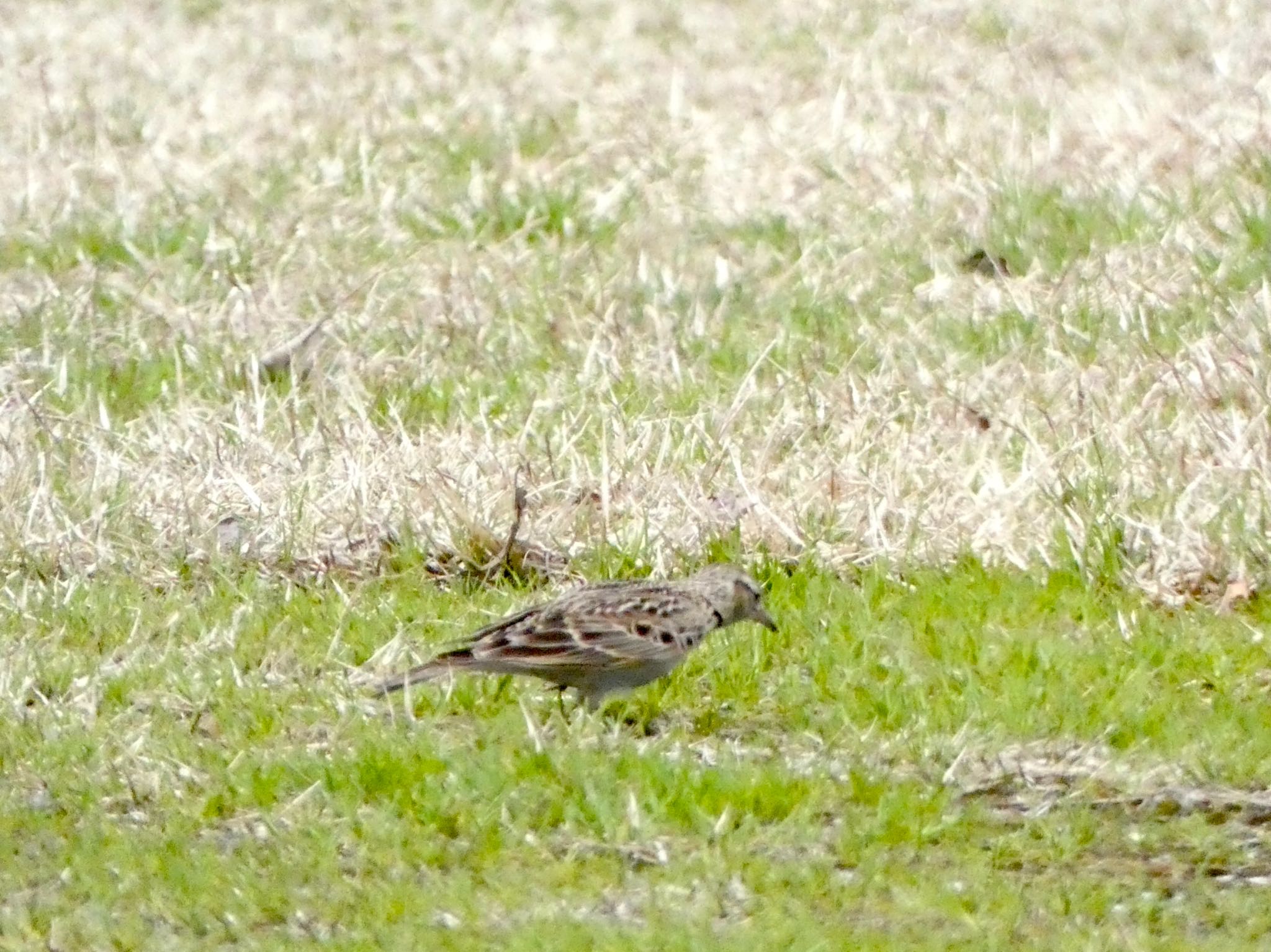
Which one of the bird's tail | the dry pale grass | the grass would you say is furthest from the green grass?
the dry pale grass

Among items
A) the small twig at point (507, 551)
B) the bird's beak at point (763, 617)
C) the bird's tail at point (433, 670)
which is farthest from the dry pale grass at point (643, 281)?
the bird's tail at point (433, 670)

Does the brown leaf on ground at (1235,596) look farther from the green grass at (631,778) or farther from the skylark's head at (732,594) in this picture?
the skylark's head at (732,594)

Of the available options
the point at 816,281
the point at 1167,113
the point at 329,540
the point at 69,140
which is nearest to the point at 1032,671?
the point at 329,540

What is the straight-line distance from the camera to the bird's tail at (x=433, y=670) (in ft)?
21.8

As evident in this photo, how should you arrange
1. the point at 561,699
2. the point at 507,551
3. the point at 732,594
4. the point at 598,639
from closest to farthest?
the point at 598,639 → the point at 561,699 → the point at 732,594 → the point at 507,551

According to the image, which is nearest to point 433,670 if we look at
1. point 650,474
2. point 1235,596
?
point 650,474

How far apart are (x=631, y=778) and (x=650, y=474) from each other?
8.23 feet

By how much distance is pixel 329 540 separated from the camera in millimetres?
8414

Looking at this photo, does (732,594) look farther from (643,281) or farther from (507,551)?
(643,281)

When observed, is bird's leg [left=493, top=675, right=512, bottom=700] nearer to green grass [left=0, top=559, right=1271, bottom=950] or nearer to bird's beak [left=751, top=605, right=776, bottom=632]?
green grass [left=0, top=559, right=1271, bottom=950]

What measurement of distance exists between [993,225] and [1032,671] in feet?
14.7

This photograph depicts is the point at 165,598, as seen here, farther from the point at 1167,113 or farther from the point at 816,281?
the point at 1167,113

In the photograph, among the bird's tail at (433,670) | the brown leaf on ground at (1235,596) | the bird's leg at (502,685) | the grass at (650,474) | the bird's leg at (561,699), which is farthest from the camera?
the brown leaf on ground at (1235,596)

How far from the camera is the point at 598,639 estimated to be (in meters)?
6.68
